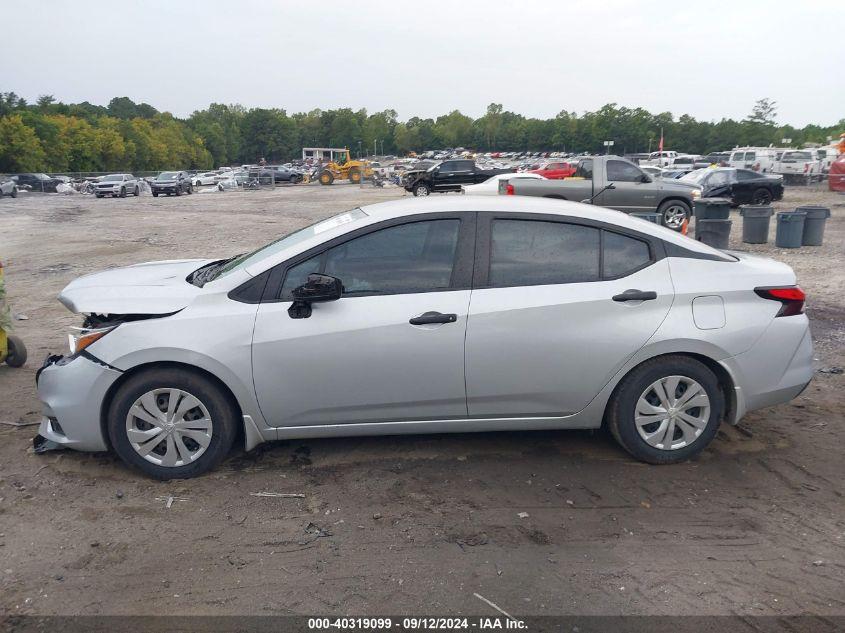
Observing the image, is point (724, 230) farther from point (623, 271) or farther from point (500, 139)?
point (500, 139)

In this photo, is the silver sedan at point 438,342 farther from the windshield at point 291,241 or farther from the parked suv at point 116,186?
the parked suv at point 116,186

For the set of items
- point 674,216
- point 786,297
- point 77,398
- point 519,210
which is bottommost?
point 77,398

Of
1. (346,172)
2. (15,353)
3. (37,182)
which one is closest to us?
(15,353)

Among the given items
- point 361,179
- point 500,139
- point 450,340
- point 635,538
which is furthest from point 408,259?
point 500,139

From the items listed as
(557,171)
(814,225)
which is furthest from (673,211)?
(557,171)

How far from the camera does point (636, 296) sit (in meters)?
4.35

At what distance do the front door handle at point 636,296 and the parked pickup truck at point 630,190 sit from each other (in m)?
12.5

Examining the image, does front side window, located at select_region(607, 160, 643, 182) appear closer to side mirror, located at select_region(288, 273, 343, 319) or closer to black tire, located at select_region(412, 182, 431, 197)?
side mirror, located at select_region(288, 273, 343, 319)

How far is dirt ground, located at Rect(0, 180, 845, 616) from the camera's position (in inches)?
128

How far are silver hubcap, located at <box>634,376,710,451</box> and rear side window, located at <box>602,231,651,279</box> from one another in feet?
2.37

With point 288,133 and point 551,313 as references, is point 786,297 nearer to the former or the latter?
point 551,313

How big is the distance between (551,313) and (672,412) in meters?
1.01

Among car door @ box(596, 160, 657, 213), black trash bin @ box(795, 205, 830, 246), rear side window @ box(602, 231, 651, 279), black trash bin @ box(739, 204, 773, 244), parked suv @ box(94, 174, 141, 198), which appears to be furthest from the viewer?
parked suv @ box(94, 174, 141, 198)

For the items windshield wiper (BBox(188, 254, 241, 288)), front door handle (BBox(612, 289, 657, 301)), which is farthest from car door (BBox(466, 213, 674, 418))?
windshield wiper (BBox(188, 254, 241, 288))
